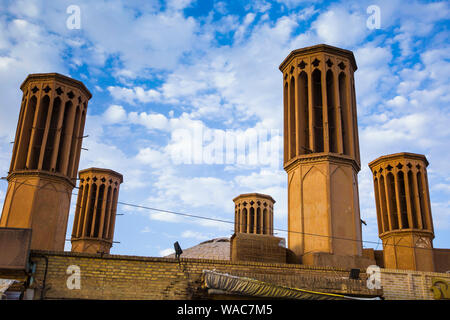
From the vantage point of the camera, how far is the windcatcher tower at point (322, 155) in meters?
17.0

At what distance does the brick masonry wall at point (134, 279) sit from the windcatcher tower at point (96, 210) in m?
20.8

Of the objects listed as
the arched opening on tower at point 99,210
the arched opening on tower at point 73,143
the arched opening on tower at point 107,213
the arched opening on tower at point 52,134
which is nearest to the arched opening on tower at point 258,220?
the arched opening on tower at point 107,213

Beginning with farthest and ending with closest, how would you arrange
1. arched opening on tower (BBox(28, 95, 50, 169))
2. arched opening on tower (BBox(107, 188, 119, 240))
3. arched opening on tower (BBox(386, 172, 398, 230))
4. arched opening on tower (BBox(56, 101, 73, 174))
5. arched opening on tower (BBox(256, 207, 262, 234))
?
arched opening on tower (BBox(256, 207, 262, 234))
arched opening on tower (BBox(107, 188, 119, 240))
arched opening on tower (BBox(386, 172, 398, 230))
arched opening on tower (BBox(56, 101, 73, 174))
arched opening on tower (BBox(28, 95, 50, 169))

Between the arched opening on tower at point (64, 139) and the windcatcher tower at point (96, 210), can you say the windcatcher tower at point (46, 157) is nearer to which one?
the arched opening on tower at point (64, 139)

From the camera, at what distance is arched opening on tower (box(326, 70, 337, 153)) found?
18.7 meters

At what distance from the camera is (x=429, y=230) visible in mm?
28312

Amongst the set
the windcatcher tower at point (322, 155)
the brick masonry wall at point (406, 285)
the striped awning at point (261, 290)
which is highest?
the windcatcher tower at point (322, 155)

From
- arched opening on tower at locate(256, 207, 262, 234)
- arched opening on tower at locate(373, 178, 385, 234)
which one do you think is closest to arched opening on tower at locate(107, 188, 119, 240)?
arched opening on tower at locate(256, 207, 262, 234)

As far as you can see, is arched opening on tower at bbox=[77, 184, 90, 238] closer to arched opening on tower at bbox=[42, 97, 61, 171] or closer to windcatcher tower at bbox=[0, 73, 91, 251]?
windcatcher tower at bbox=[0, 73, 91, 251]

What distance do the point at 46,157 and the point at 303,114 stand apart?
11.3 metres

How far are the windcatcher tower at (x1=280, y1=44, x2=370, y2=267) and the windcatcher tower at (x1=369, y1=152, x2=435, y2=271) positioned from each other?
11.2 meters

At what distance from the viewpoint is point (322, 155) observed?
18000mm
